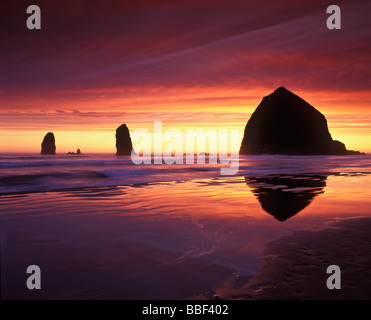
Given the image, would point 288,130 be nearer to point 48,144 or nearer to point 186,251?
point 186,251

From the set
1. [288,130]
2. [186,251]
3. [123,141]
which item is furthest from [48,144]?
[186,251]

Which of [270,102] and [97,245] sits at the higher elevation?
[270,102]

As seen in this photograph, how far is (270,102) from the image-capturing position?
11488 cm

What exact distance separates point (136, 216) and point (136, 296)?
3.67 meters

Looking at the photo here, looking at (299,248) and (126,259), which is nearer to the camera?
(126,259)

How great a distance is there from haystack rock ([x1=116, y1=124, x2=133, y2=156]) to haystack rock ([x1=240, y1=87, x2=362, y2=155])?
49.3m

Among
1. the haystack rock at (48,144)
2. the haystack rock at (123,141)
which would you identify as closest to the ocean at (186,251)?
the haystack rock at (123,141)

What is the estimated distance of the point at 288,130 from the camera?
351 ft

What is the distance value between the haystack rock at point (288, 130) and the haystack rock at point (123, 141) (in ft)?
162

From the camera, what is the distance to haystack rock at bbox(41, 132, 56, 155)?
140 metres
